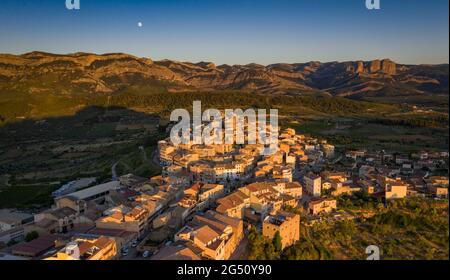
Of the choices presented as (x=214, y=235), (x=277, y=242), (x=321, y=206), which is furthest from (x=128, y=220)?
(x=321, y=206)

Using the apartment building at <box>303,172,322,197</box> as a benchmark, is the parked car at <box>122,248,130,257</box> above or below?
below

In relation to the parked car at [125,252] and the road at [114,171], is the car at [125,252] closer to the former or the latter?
the parked car at [125,252]

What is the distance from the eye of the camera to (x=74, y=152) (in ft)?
80.5

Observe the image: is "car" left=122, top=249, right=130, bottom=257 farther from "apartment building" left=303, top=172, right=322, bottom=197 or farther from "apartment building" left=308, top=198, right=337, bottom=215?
"apartment building" left=303, top=172, right=322, bottom=197

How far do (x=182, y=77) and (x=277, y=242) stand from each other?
2522 inches

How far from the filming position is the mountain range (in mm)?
51031

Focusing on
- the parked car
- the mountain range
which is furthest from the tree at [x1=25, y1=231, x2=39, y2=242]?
the mountain range

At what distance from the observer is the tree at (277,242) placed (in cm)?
862

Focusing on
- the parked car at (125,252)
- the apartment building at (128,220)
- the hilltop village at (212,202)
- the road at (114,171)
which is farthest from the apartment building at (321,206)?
the road at (114,171)

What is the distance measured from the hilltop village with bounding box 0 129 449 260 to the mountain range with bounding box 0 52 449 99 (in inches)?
1294

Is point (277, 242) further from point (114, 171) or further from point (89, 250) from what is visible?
point (114, 171)

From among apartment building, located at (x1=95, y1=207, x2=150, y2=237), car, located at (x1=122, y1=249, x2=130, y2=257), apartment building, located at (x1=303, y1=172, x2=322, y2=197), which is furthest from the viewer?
apartment building, located at (x1=303, y1=172, x2=322, y2=197)
